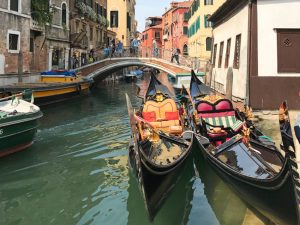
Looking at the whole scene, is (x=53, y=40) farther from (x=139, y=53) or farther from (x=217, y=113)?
(x=217, y=113)

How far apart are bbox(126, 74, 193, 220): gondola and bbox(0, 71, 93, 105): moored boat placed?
5.96 meters

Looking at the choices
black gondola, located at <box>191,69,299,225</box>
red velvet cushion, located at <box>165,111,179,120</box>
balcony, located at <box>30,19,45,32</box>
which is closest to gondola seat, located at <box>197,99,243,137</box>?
A: black gondola, located at <box>191,69,299,225</box>

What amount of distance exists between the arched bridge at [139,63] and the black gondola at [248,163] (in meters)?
12.0

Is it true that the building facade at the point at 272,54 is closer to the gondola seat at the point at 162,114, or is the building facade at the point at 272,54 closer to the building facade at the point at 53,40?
the gondola seat at the point at 162,114

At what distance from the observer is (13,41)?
13.8 m

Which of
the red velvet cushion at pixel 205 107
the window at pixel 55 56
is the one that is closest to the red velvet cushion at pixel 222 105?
the red velvet cushion at pixel 205 107

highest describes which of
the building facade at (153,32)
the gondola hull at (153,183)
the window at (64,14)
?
the building facade at (153,32)

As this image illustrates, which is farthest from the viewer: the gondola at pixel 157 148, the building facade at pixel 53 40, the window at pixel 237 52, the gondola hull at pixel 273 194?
the building facade at pixel 53 40

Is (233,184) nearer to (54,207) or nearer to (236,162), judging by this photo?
(236,162)

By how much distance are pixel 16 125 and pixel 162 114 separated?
2493 mm

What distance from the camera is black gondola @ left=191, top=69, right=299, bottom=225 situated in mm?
3270

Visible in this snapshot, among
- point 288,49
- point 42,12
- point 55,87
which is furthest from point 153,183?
point 42,12

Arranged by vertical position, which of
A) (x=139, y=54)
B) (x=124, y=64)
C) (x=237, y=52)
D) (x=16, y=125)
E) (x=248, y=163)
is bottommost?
(x=248, y=163)

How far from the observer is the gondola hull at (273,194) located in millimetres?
3240
